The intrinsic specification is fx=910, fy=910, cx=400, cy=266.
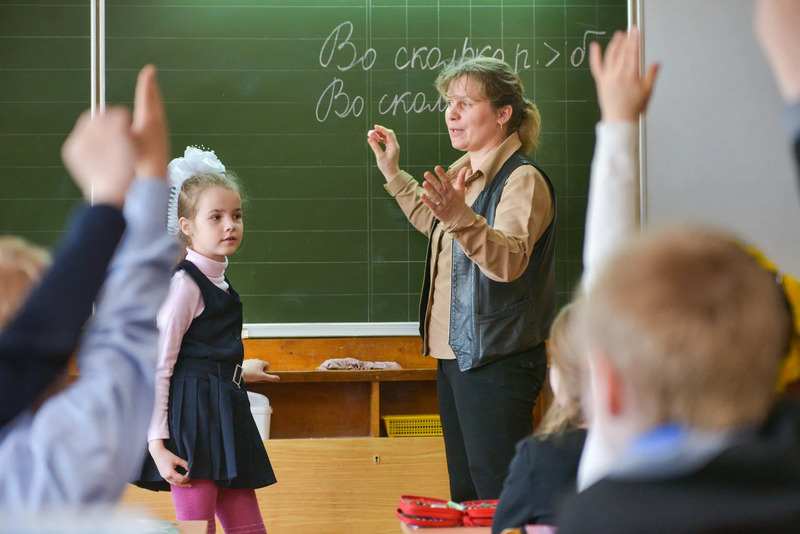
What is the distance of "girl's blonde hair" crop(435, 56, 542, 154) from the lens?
8.61ft

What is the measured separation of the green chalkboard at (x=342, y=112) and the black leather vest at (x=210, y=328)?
111 centimetres

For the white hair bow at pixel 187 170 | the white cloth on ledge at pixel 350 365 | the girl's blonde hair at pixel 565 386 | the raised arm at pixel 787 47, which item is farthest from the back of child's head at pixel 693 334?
the white cloth on ledge at pixel 350 365

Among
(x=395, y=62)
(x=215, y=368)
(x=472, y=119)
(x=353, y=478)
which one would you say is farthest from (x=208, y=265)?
(x=395, y=62)

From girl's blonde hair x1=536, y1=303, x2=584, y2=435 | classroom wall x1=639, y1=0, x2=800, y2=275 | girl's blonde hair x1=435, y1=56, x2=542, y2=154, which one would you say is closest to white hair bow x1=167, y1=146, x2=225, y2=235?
girl's blonde hair x1=435, y1=56, x2=542, y2=154

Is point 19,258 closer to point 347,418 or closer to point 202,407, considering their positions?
point 202,407

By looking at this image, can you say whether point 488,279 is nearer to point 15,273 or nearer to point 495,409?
point 495,409

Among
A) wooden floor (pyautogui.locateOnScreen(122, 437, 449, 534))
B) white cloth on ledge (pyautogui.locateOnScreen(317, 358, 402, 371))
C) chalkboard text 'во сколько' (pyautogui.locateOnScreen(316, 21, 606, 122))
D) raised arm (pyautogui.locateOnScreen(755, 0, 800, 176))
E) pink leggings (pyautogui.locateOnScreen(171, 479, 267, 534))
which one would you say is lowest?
wooden floor (pyautogui.locateOnScreen(122, 437, 449, 534))

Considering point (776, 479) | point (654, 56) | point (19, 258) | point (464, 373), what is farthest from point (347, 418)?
point (776, 479)

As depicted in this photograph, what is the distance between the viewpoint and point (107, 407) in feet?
2.15

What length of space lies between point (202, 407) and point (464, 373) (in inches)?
26.9

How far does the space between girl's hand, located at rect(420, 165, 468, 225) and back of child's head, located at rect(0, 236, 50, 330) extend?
46.8 inches

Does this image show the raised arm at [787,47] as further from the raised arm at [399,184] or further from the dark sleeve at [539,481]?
the raised arm at [399,184]

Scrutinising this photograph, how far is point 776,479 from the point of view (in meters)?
Answer: 0.74

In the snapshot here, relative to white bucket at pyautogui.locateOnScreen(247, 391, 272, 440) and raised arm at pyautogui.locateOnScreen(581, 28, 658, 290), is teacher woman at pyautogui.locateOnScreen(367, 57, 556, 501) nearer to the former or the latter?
white bucket at pyautogui.locateOnScreen(247, 391, 272, 440)
